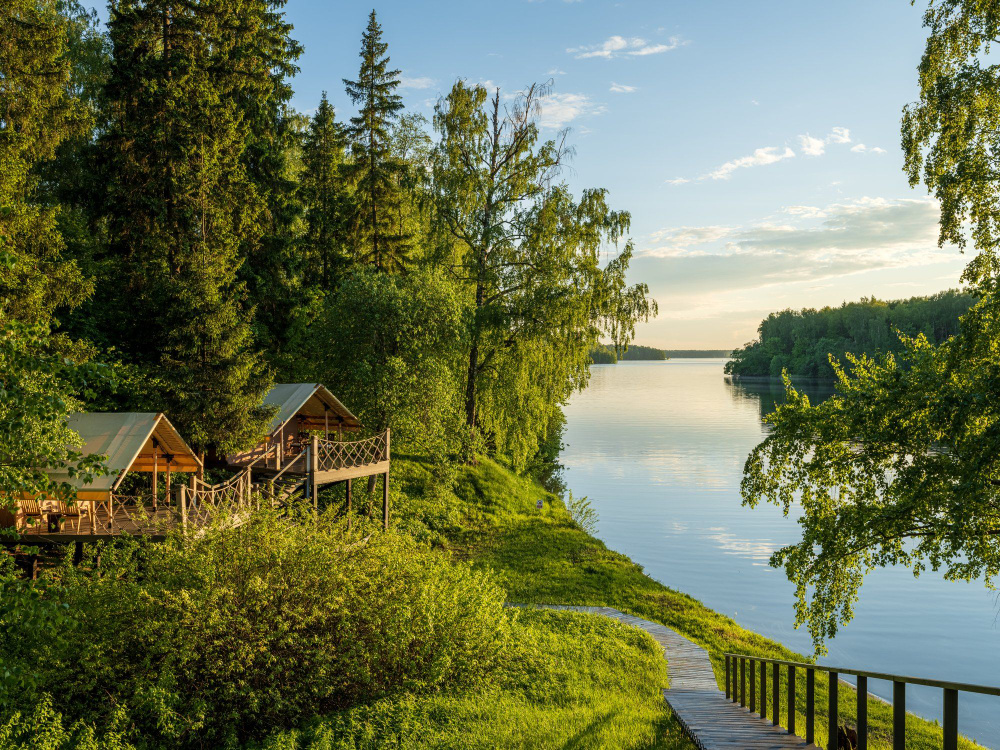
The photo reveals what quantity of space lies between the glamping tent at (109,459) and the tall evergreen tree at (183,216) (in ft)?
7.44

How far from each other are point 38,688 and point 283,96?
26.3 m

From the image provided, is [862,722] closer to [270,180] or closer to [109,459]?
[109,459]

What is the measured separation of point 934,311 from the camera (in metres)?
89.4

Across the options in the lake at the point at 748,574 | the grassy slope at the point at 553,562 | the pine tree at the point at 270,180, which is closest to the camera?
the grassy slope at the point at 553,562

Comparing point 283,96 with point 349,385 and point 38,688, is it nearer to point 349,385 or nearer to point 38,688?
point 349,385

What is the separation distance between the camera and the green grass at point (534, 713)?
7.27 m

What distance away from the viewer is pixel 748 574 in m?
22.8

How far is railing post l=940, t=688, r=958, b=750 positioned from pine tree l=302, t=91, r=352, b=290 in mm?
27313

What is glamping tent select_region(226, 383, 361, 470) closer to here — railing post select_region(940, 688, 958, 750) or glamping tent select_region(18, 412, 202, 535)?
glamping tent select_region(18, 412, 202, 535)

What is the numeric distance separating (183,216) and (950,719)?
21.6 metres

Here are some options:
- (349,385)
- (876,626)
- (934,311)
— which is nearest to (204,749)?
(349,385)

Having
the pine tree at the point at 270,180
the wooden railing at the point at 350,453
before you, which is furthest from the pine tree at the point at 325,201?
the wooden railing at the point at 350,453

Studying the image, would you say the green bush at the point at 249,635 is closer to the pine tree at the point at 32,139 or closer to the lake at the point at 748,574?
the pine tree at the point at 32,139

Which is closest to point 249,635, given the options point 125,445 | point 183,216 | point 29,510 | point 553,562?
point 125,445
